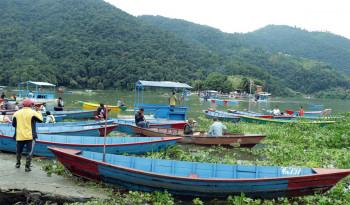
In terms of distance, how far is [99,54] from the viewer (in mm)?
99000

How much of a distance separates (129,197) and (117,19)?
121 metres

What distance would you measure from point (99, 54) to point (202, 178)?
327ft

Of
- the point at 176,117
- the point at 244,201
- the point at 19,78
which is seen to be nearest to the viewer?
the point at 244,201

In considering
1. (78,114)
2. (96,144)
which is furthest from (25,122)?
(78,114)

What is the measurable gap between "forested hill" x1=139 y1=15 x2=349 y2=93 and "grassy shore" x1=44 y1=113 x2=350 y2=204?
131 metres

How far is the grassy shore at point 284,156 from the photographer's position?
6.32 metres

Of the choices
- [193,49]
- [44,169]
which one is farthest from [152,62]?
[44,169]

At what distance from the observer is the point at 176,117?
1847cm

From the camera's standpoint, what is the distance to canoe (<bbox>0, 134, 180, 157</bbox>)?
28.2 feet

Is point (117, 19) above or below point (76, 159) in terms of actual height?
above

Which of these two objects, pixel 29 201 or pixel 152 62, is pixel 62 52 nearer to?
pixel 152 62

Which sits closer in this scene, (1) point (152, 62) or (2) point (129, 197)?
(2) point (129, 197)

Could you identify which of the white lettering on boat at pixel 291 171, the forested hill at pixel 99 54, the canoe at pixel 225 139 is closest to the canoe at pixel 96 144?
the canoe at pixel 225 139

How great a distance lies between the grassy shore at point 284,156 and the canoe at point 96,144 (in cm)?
36
